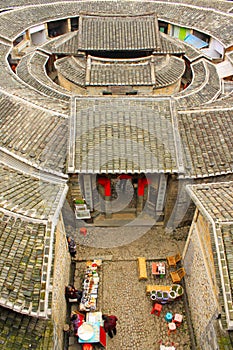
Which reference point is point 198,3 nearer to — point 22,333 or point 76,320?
point 76,320

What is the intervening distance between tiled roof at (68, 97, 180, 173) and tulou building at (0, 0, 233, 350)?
0.05 metres

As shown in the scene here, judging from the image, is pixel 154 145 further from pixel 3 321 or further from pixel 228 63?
pixel 228 63

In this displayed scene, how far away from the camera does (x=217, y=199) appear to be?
12.5 m

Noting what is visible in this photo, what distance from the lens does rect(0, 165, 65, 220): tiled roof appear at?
37.4ft

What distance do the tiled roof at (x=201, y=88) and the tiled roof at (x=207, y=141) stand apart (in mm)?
3863

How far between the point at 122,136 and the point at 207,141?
4.54 metres

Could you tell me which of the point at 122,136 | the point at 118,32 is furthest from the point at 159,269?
the point at 118,32

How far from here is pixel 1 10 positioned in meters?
36.2

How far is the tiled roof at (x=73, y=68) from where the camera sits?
25.4 m

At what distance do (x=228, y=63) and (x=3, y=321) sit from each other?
2917 centimetres

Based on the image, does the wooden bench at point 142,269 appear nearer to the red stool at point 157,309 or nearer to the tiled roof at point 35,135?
the red stool at point 157,309

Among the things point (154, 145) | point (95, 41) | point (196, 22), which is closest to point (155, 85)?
point (95, 41)

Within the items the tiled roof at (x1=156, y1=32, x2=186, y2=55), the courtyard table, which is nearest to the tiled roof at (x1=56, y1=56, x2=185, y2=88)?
the tiled roof at (x1=156, y1=32, x2=186, y2=55)

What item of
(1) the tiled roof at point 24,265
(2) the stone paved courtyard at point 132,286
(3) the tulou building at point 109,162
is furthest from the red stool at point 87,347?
(1) the tiled roof at point 24,265
